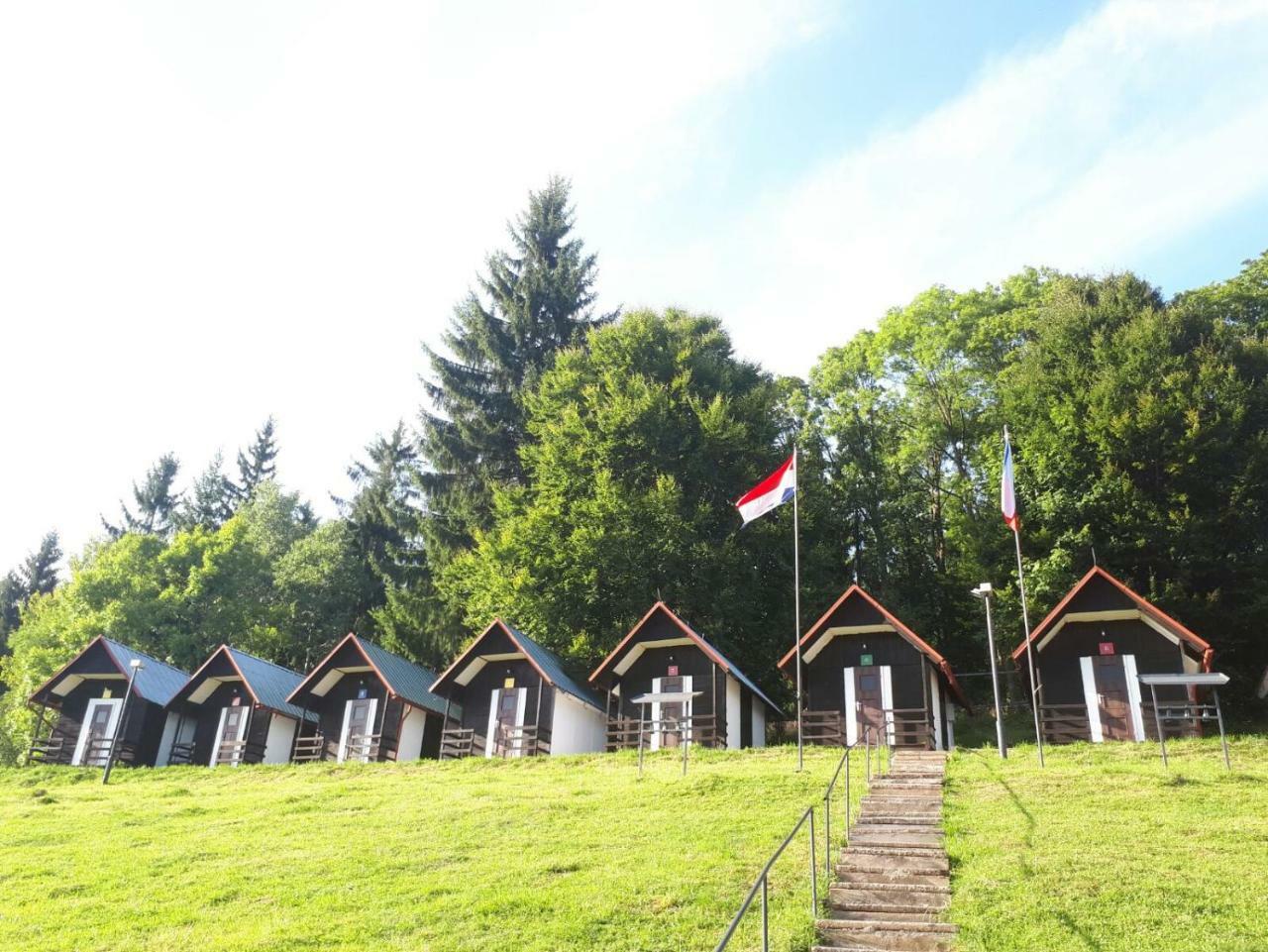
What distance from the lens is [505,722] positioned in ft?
104

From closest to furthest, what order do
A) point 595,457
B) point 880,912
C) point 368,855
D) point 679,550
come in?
point 880,912
point 368,855
point 679,550
point 595,457

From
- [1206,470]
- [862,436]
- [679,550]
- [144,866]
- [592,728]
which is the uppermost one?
[862,436]

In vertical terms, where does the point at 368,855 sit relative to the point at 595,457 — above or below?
below

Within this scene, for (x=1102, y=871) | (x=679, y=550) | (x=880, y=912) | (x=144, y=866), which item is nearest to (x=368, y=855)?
(x=144, y=866)

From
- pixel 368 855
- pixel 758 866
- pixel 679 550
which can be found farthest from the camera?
pixel 679 550

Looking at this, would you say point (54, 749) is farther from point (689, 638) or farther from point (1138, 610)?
point (1138, 610)

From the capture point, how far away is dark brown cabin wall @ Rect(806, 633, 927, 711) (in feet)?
93.7

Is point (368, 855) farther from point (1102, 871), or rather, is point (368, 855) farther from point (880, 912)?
point (1102, 871)

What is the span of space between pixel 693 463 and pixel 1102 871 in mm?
29655

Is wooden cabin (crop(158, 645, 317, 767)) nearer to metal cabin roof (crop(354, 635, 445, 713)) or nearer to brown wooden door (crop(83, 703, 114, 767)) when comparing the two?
brown wooden door (crop(83, 703, 114, 767))

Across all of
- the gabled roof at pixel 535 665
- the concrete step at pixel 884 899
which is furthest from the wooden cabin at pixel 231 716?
the concrete step at pixel 884 899

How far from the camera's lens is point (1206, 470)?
33344mm

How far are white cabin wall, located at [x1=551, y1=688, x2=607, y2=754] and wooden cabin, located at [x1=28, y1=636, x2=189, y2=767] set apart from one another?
15.6 metres

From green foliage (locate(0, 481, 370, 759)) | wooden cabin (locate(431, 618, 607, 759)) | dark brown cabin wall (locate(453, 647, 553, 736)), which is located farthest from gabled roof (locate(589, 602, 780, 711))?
green foliage (locate(0, 481, 370, 759))
